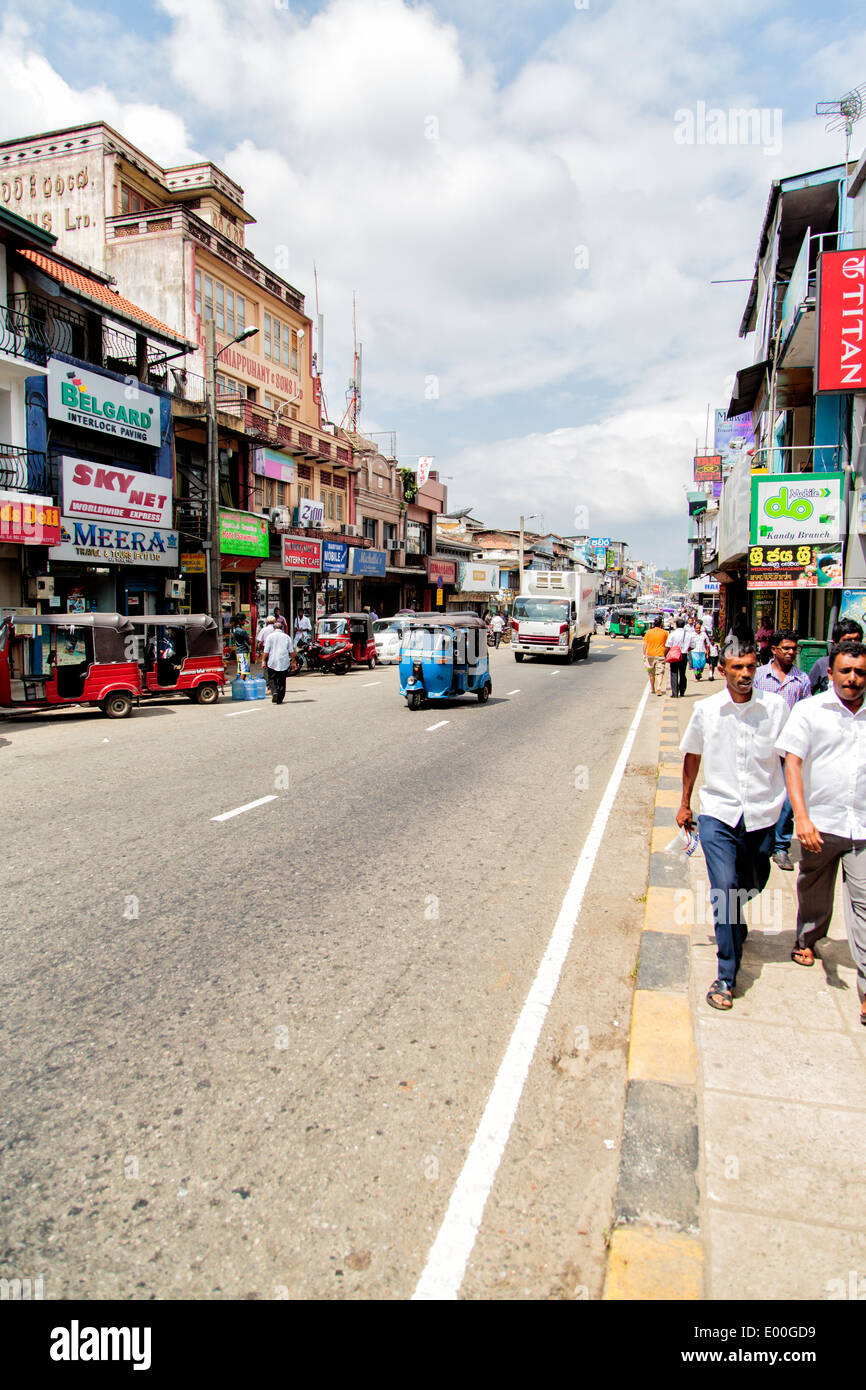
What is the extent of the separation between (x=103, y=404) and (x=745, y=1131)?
2317 centimetres

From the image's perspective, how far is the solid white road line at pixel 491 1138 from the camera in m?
2.60

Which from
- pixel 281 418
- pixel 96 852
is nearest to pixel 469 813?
pixel 96 852

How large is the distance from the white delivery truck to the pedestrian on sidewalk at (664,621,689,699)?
34.8ft

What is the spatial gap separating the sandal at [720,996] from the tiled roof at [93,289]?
22657 millimetres

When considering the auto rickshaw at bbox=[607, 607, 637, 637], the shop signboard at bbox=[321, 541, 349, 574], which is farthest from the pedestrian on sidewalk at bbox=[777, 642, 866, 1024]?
the auto rickshaw at bbox=[607, 607, 637, 637]

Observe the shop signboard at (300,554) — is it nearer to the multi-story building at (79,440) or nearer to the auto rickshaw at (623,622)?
the multi-story building at (79,440)

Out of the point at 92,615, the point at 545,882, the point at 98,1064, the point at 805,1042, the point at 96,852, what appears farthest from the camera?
the point at 92,615

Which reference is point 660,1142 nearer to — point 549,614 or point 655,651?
point 655,651

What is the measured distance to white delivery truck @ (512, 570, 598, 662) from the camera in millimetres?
30453

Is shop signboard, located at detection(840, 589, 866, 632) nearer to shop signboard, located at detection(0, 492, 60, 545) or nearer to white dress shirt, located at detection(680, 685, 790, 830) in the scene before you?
white dress shirt, located at detection(680, 685, 790, 830)

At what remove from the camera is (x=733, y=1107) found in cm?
341

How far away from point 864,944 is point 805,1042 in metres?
0.59

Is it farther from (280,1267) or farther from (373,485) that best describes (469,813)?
(373,485)

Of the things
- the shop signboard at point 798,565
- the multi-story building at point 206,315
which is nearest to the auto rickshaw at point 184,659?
the multi-story building at point 206,315
